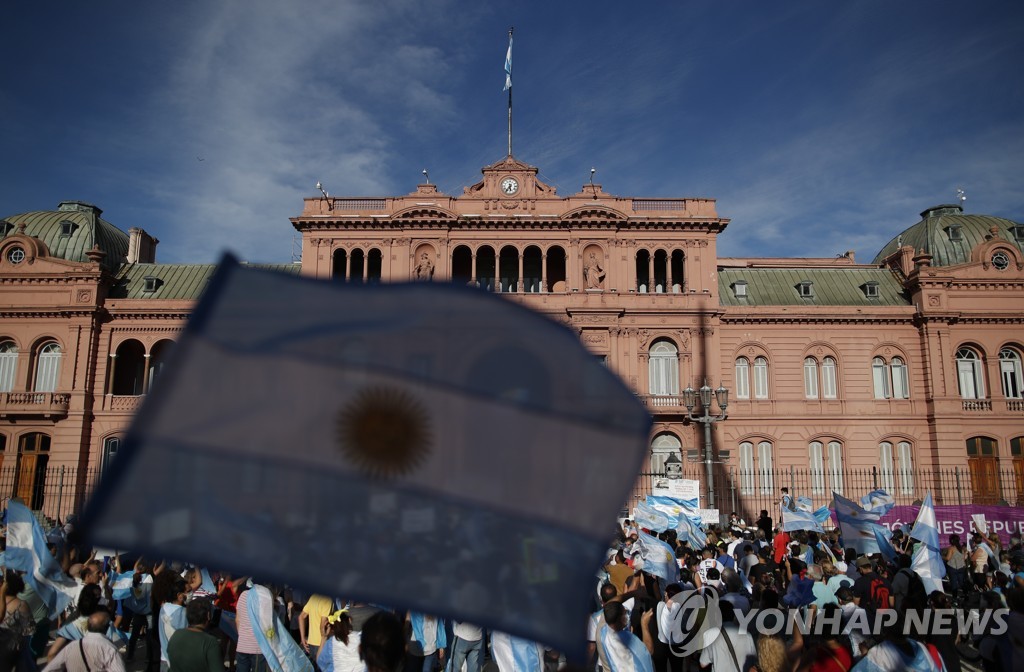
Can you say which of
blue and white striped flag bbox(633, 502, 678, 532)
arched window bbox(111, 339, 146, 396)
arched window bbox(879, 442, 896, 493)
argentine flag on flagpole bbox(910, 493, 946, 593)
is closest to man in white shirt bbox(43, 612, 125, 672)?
argentine flag on flagpole bbox(910, 493, 946, 593)

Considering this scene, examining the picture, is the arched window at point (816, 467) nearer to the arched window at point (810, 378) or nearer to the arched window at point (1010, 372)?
the arched window at point (810, 378)

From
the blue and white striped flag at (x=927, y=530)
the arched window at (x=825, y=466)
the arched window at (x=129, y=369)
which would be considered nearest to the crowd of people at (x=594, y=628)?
the blue and white striped flag at (x=927, y=530)

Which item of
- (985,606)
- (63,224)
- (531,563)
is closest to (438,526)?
(531,563)

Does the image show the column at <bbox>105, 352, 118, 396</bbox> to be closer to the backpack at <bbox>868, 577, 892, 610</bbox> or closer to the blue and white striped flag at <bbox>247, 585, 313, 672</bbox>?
the blue and white striped flag at <bbox>247, 585, 313, 672</bbox>

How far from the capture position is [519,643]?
26.6 ft

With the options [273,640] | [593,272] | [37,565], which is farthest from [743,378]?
[37,565]

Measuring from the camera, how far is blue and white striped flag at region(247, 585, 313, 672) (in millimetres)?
8070

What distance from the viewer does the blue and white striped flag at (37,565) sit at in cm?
949

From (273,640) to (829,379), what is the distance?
3507 centimetres

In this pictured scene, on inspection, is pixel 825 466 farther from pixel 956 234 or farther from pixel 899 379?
pixel 956 234

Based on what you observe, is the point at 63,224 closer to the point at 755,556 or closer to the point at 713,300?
the point at 713,300

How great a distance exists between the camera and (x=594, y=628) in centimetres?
983

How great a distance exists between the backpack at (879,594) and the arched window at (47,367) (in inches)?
1509

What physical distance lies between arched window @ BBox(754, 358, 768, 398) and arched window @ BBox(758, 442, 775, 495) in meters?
2.52
